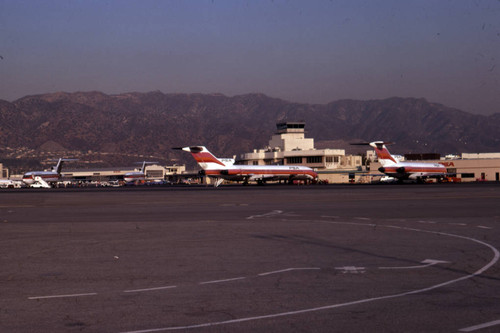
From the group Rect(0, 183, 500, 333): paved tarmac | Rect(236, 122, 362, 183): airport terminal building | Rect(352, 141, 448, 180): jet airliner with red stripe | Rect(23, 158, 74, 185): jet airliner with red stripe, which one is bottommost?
Rect(0, 183, 500, 333): paved tarmac

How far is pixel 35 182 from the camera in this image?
424 ft

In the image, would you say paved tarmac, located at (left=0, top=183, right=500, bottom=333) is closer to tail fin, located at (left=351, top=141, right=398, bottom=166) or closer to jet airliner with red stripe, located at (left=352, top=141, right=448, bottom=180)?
jet airliner with red stripe, located at (left=352, top=141, right=448, bottom=180)

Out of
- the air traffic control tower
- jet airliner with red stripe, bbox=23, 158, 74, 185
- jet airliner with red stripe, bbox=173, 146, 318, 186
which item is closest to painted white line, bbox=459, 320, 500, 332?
jet airliner with red stripe, bbox=173, 146, 318, 186

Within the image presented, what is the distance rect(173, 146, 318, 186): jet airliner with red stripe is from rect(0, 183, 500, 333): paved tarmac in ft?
228

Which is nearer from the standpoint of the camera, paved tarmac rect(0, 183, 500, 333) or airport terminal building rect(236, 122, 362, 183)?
paved tarmac rect(0, 183, 500, 333)

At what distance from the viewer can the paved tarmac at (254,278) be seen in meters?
9.75

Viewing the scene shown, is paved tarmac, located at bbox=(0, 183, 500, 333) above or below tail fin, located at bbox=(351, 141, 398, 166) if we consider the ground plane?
below

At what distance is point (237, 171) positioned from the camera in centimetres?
10344

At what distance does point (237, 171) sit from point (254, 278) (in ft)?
295

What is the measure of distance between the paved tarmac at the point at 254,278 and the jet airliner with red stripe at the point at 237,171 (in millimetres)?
69418

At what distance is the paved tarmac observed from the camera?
9.75 m

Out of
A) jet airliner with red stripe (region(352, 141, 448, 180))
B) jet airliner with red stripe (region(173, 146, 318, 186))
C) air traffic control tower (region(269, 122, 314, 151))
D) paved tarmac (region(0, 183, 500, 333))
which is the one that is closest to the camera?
paved tarmac (region(0, 183, 500, 333))

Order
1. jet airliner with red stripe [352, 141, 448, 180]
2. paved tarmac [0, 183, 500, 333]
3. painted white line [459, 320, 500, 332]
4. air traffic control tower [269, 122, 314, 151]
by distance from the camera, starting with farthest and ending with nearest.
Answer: air traffic control tower [269, 122, 314, 151], jet airliner with red stripe [352, 141, 448, 180], paved tarmac [0, 183, 500, 333], painted white line [459, 320, 500, 332]

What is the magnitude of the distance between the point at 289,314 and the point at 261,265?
530cm
